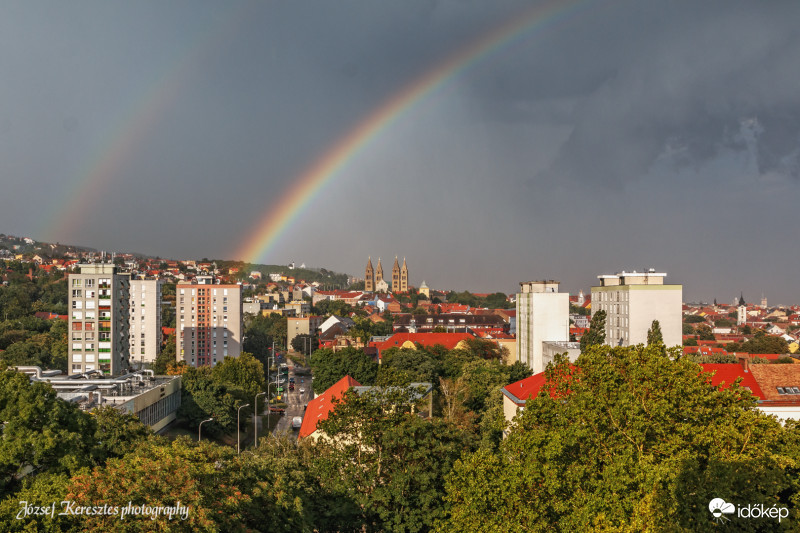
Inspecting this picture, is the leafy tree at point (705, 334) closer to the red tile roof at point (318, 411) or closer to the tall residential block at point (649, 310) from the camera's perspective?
the tall residential block at point (649, 310)

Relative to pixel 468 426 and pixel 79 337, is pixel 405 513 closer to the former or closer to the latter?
pixel 468 426

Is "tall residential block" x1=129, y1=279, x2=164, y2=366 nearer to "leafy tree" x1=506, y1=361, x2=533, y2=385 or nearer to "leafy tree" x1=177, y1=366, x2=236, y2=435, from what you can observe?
"leafy tree" x1=177, y1=366, x2=236, y2=435

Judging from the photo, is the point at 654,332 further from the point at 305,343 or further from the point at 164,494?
the point at 305,343

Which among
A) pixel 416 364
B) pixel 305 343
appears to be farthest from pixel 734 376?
pixel 305 343

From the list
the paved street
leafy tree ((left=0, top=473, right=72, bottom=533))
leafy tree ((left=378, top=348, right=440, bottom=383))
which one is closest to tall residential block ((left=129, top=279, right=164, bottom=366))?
the paved street

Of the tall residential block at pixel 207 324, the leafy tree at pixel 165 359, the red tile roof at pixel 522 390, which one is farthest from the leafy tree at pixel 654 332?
the tall residential block at pixel 207 324

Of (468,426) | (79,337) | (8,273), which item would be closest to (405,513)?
(468,426)

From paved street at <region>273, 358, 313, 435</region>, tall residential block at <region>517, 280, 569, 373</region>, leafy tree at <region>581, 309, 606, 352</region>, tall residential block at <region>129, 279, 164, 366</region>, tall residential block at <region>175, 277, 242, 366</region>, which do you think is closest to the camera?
paved street at <region>273, 358, 313, 435</region>
